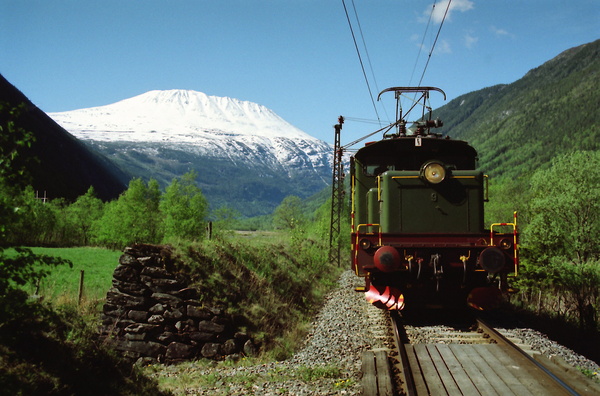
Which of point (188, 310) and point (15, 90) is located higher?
point (15, 90)

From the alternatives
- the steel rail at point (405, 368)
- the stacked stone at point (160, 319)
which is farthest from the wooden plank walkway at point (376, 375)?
the stacked stone at point (160, 319)

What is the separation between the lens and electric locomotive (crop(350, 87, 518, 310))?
7938 mm

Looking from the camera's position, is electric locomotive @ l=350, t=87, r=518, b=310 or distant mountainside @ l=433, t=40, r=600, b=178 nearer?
electric locomotive @ l=350, t=87, r=518, b=310

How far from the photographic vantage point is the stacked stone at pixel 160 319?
8586 mm

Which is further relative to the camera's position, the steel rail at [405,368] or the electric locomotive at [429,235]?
the electric locomotive at [429,235]

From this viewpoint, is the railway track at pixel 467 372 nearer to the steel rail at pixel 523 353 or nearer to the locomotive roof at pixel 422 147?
the steel rail at pixel 523 353

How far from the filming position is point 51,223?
50156 millimetres

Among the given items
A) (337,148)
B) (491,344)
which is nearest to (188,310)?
(491,344)

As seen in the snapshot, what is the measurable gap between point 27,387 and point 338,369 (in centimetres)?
414

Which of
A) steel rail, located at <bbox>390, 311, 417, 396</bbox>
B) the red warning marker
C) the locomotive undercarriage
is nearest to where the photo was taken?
steel rail, located at <bbox>390, 311, 417, 396</bbox>

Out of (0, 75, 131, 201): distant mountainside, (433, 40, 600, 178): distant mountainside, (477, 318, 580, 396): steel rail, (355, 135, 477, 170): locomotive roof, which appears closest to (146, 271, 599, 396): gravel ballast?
(477, 318, 580, 396): steel rail

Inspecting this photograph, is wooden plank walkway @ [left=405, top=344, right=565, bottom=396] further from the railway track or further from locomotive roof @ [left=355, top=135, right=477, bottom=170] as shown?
locomotive roof @ [left=355, top=135, right=477, bottom=170]

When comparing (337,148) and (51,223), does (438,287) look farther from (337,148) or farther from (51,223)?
(51,223)

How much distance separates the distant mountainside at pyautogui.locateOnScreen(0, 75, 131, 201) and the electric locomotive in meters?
91.4
